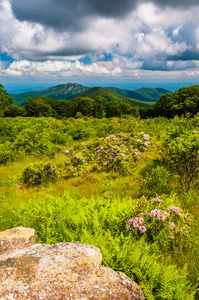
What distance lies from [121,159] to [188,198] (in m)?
3.90

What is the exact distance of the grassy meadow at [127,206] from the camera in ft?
8.23

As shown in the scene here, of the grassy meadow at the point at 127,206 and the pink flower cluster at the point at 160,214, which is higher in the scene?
the pink flower cluster at the point at 160,214

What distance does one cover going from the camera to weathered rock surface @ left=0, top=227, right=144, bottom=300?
1.75 metres

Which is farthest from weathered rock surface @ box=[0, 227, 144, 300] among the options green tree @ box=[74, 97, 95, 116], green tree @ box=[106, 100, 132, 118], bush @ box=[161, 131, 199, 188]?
green tree @ box=[74, 97, 95, 116]

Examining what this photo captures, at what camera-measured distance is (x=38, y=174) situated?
7926 millimetres

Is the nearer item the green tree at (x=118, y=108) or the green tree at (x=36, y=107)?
the green tree at (x=36, y=107)

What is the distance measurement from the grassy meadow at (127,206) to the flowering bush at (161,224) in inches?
0.7

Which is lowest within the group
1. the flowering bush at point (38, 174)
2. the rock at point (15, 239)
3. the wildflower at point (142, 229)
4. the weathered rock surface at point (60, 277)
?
the flowering bush at point (38, 174)

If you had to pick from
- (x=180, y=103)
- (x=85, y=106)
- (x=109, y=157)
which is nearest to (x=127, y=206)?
(x=109, y=157)

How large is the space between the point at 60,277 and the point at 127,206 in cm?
263

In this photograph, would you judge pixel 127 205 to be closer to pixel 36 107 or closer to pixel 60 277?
pixel 60 277

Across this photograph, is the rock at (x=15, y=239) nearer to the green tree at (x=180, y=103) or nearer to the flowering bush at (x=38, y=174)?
the flowering bush at (x=38, y=174)

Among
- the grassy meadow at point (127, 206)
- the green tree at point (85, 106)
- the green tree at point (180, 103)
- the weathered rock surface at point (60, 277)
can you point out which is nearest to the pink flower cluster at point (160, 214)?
the grassy meadow at point (127, 206)

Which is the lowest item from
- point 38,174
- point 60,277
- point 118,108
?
point 38,174
